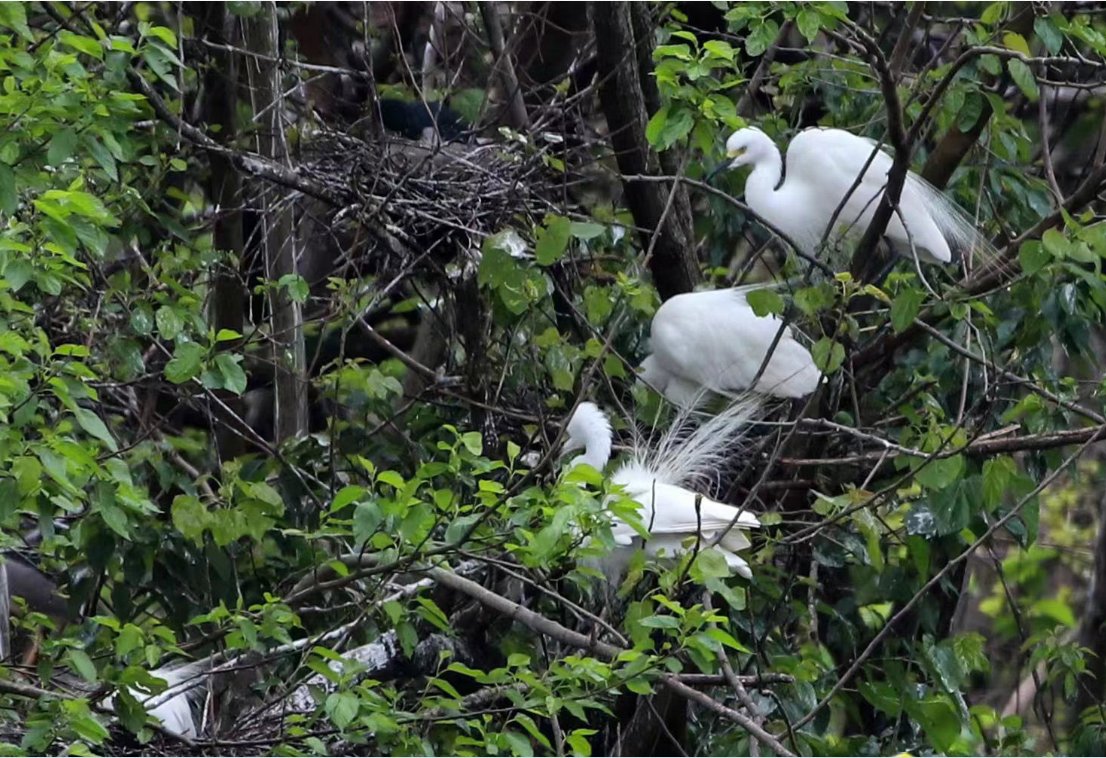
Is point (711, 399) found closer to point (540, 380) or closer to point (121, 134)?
point (540, 380)

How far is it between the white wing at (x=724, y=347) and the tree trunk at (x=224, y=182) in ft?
3.61

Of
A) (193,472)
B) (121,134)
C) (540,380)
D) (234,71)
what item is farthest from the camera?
(234,71)

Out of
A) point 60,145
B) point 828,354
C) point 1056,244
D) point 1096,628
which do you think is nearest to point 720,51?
point 828,354

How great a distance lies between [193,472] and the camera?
146 inches

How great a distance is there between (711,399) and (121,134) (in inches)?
68.5

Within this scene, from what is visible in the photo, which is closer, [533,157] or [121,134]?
[121,134]

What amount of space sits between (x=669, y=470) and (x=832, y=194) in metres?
0.83

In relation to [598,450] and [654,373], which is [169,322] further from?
[654,373]

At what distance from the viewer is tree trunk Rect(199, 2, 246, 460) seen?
4.16 metres

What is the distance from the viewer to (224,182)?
13.6 ft

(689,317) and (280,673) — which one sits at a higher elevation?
(689,317)

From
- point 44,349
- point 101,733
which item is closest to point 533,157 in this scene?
point 44,349

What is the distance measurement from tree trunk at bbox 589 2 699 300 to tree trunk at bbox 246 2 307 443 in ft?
2.50

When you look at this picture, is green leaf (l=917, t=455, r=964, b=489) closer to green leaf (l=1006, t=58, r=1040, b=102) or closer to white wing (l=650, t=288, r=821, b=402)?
green leaf (l=1006, t=58, r=1040, b=102)
